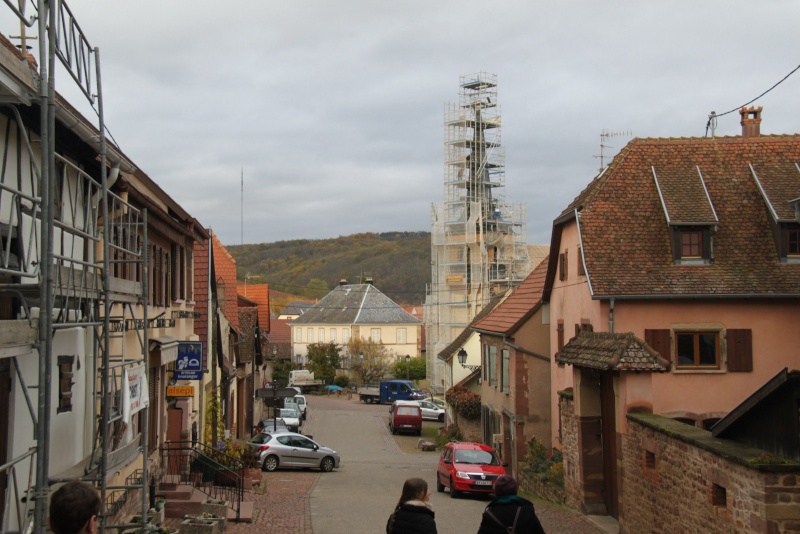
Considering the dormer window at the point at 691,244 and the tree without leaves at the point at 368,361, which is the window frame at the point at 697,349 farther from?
the tree without leaves at the point at 368,361

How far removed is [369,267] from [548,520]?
440ft

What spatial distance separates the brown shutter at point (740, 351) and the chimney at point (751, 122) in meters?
7.25

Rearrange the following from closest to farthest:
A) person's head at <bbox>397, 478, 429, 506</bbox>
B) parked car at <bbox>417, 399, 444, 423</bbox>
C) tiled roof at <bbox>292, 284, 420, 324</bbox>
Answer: person's head at <bbox>397, 478, 429, 506</bbox> → parked car at <bbox>417, 399, 444, 423</bbox> → tiled roof at <bbox>292, 284, 420, 324</bbox>

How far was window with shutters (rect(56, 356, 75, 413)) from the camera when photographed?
33.4ft

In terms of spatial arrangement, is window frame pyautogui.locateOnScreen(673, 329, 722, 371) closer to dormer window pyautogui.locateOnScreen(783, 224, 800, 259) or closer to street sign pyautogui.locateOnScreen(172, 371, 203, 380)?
dormer window pyautogui.locateOnScreen(783, 224, 800, 259)

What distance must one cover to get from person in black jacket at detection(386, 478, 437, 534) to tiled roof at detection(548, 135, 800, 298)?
1342 centimetres

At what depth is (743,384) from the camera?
21.1 meters

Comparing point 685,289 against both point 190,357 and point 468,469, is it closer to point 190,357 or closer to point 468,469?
point 468,469

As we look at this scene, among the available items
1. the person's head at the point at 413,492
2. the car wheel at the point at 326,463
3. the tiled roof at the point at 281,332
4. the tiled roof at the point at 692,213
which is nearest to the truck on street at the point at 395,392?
the tiled roof at the point at 281,332

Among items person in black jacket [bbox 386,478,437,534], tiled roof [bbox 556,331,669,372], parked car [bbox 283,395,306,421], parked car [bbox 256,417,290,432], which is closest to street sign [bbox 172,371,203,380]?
tiled roof [bbox 556,331,669,372]

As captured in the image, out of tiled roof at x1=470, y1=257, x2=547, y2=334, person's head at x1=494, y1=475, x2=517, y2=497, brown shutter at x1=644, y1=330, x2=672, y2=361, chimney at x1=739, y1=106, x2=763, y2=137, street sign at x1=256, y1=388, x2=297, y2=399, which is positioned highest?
chimney at x1=739, y1=106, x2=763, y2=137

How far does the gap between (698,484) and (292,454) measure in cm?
1916

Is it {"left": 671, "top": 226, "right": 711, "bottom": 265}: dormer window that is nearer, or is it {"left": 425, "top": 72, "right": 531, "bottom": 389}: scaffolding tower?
{"left": 671, "top": 226, "right": 711, "bottom": 265}: dormer window

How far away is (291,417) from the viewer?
4503 centimetres
